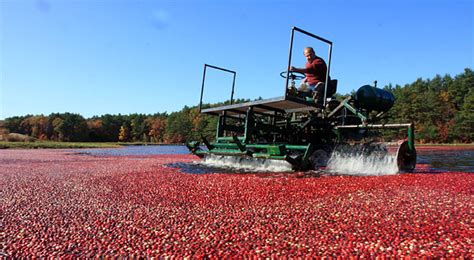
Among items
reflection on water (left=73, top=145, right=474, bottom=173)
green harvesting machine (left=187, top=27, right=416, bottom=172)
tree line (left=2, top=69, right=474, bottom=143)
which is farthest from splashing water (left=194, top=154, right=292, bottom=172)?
tree line (left=2, top=69, right=474, bottom=143)

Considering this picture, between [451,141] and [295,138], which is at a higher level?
[451,141]

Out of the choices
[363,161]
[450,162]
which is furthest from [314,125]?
[450,162]

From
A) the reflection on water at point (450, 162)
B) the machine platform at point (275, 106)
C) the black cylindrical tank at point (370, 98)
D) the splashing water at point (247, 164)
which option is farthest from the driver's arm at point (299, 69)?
the reflection on water at point (450, 162)

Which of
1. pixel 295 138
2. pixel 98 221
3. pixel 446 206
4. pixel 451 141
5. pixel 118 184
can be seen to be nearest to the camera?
pixel 98 221

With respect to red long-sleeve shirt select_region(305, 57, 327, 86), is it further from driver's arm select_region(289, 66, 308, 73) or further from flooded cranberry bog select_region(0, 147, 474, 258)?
flooded cranberry bog select_region(0, 147, 474, 258)

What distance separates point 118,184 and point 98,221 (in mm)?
3087

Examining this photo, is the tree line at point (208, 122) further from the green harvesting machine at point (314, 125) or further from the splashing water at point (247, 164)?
the green harvesting machine at point (314, 125)

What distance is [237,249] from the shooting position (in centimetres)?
262

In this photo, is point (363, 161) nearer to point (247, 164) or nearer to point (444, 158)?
point (247, 164)

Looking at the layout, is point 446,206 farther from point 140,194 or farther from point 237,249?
point 140,194

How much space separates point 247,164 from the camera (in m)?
10.4

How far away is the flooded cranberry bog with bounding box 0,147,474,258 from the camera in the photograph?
8.56 ft

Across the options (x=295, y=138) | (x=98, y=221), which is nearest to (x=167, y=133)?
(x=295, y=138)

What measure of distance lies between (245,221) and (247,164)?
22.7ft
